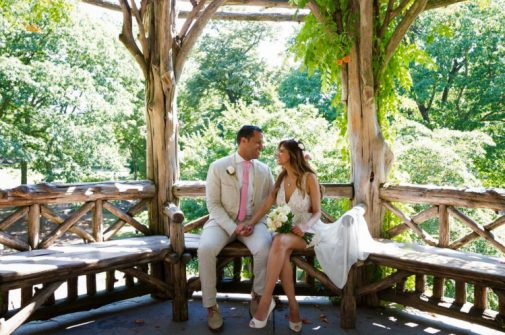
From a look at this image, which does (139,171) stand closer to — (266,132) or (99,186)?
(266,132)

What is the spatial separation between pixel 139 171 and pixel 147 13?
1486 centimetres

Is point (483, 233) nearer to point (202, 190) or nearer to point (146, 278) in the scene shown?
point (202, 190)

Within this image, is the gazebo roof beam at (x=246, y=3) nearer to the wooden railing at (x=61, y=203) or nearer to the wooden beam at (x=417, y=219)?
the wooden railing at (x=61, y=203)

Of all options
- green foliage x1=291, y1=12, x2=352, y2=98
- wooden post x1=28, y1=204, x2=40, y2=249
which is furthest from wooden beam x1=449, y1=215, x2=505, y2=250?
wooden post x1=28, y1=204, x2=40, y2=249

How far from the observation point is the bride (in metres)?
3.59

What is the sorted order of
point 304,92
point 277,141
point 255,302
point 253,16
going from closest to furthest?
point 255,302, point 253,16, point 277,141, point 304,92

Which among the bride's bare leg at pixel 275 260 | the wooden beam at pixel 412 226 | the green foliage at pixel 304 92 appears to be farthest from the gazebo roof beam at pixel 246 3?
the green foliage at pixel 304 92

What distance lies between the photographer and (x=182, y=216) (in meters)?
3.84

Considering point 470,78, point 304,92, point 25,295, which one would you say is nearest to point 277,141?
point 25,295

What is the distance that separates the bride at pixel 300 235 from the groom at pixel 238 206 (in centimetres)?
12

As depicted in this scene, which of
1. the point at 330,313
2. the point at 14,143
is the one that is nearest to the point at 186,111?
the point at 14,143

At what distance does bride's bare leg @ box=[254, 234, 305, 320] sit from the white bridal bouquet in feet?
0.19

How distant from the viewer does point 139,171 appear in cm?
1894

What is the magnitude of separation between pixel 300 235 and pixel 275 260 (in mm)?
308
